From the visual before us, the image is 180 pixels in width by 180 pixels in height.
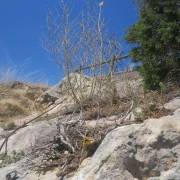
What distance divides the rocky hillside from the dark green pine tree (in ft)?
3.19

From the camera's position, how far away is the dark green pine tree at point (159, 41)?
11.7 meters

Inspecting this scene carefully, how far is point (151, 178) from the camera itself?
6.27m

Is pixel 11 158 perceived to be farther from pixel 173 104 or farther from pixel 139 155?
pixel 139 155

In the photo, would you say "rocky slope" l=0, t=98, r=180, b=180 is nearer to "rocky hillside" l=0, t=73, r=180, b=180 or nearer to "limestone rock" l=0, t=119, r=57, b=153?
"rocky hillside" l=0, t=73, r=180, b=180

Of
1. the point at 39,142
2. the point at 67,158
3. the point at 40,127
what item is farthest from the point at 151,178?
the point at 40,127

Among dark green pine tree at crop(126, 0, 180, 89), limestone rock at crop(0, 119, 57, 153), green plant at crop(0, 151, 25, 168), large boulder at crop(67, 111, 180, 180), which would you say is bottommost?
large boulder at crop(67, 111, 180, 180)

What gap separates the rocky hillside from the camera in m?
6.56

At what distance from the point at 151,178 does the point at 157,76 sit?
581 cm

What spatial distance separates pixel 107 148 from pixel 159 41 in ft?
18.5

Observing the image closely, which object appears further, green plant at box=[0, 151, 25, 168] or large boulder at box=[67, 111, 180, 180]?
green plant at box=[0, 151, 25, 168]

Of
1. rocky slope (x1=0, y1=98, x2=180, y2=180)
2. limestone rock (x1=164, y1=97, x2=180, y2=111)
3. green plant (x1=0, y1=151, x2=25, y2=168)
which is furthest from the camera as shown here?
green plant (x1=0, y1=151, x2=25, y2=168)

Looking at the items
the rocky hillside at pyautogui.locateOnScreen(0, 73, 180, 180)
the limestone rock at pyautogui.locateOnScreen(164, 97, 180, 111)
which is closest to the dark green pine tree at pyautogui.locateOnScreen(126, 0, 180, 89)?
the rocky hillside at pyautogui.locateOnScreen(0, 73, 180, 180)

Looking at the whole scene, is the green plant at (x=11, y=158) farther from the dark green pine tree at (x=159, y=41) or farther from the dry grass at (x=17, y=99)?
the dry grass at (x=17, y=99)

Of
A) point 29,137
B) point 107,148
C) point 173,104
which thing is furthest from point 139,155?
point 29,137
